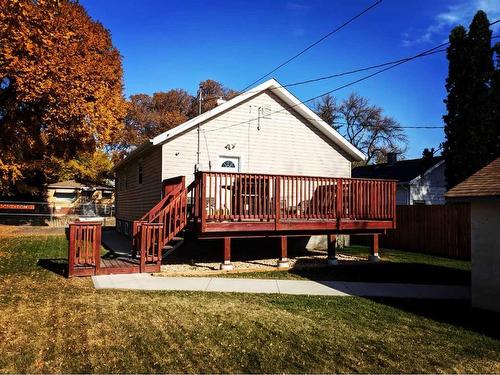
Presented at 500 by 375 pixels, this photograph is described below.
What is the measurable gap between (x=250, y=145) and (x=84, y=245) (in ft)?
22.3

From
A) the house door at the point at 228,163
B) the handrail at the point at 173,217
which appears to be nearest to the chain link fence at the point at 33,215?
the house door at the point at 228,163

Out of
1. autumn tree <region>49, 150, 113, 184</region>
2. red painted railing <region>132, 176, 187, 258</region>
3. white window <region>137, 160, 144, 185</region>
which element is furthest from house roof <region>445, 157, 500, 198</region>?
autumn tree <region>49, 150, 113, 184</region>

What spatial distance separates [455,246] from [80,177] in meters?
38.0

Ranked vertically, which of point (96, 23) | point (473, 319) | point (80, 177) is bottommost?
point (473, 319)

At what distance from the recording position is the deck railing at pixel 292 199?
1012 cm

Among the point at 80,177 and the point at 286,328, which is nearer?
the point at 286,328

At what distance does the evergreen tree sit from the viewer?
1911cm

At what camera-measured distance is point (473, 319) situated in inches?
264

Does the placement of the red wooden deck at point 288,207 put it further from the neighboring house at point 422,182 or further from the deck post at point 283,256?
the neighboring house at point 422,182

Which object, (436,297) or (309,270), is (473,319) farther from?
(309,270)

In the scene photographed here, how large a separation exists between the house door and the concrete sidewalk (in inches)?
208

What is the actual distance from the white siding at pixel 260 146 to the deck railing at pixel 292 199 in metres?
2.14

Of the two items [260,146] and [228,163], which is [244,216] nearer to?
[228,163]

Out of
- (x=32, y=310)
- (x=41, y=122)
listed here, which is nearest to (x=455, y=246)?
(x=32, y=310)
